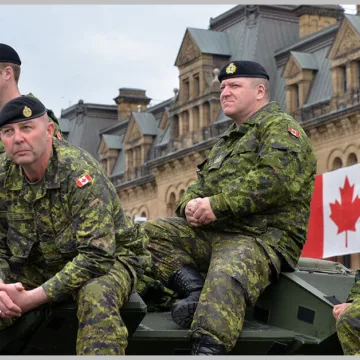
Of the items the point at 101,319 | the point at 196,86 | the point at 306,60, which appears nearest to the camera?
the point at 101,319

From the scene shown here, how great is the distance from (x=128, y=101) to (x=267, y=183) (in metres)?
71.5

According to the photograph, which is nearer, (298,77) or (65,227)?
(65,227)

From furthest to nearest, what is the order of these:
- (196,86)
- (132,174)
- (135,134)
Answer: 1. (132,174)
2. (135,134)
3. (196,86)

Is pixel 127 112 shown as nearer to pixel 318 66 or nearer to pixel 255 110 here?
pixel 318 66

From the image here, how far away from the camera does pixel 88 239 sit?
6.84m

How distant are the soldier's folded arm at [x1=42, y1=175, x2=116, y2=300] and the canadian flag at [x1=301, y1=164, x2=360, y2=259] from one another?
60.2 feet

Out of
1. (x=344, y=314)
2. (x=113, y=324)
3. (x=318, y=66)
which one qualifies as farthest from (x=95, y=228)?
(x=318, y=66)

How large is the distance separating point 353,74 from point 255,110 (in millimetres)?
42309

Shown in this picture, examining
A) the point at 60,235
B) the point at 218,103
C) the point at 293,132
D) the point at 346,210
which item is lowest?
the point at 60,235

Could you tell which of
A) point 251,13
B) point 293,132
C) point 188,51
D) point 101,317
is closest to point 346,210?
point 293,132

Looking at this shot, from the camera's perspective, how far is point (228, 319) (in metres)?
7.24

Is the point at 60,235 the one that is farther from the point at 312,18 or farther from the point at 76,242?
the point at 312,18

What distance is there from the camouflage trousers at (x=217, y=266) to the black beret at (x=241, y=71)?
87 cm

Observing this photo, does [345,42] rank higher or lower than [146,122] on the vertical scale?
lower
